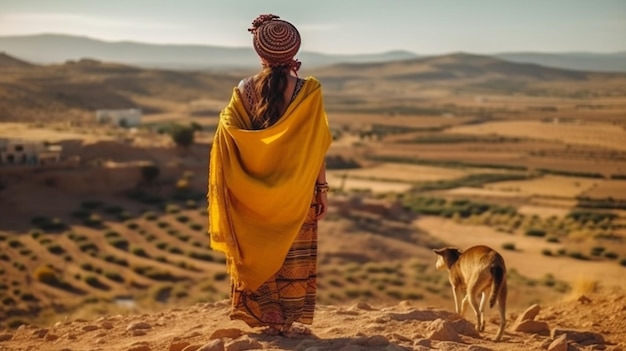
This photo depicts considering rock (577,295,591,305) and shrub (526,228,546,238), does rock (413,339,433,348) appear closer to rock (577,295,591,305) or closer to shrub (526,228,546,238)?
rock (577,295,591,305)

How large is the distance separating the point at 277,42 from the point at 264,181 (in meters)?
0.99

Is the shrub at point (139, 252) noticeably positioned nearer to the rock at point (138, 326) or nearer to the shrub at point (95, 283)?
the shrub at point (95, 283)

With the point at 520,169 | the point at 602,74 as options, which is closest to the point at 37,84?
the point at 520,169

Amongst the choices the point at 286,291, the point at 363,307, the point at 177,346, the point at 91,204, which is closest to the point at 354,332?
the point at 286,291

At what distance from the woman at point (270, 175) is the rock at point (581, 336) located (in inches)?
89.5

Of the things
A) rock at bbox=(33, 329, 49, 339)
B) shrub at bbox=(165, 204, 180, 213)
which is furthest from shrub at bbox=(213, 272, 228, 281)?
rock at bbox=(33, 329, 49, 339)

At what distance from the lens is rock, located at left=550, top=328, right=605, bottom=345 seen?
6070 mm

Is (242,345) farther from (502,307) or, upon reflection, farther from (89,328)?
(89,328)

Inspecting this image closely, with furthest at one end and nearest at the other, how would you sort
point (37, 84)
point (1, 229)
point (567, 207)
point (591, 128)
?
1. point (37, 84)
2. point (591, 128)
3. point (567, 207)
4. point (1, 229)

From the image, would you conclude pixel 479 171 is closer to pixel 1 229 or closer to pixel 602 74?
pixel 1 229

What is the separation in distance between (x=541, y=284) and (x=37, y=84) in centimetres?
5860

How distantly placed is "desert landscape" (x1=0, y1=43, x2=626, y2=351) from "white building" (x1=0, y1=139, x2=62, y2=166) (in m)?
0.12

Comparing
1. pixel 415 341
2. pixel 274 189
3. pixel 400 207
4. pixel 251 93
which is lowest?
pixel 400 207

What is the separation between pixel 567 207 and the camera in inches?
1441
